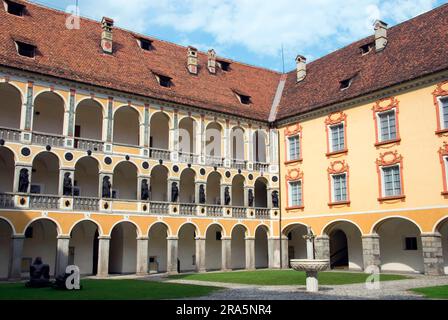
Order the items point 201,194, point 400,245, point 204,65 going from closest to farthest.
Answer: point 400,245 < point 201,194 < point 204,65

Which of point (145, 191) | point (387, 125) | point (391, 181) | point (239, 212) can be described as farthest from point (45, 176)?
point (387, 125)

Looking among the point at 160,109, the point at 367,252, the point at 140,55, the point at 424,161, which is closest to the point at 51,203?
the point at 160,109

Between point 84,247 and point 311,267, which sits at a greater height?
point 84,247

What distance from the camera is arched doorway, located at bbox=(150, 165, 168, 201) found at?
31.5 metres

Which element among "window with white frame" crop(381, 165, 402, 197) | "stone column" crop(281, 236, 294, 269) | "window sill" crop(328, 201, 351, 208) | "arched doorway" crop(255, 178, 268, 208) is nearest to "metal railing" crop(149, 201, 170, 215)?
"stone column" crop(281, 236, 294, 269)

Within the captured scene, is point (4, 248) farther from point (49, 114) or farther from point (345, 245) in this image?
point (345, 245)

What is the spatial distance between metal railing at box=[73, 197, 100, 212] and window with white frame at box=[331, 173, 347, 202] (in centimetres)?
1373

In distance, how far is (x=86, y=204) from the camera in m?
26.1

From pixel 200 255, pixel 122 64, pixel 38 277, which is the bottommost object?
pixel 38 277

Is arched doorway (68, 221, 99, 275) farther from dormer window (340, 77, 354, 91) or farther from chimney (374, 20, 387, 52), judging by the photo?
chimney (374, 20, 387, 52)

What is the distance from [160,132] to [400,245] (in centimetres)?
1587

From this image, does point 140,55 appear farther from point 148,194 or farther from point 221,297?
point 221,297

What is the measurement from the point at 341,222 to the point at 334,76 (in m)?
9.55

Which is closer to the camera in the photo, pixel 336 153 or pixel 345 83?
pixel 336 153
